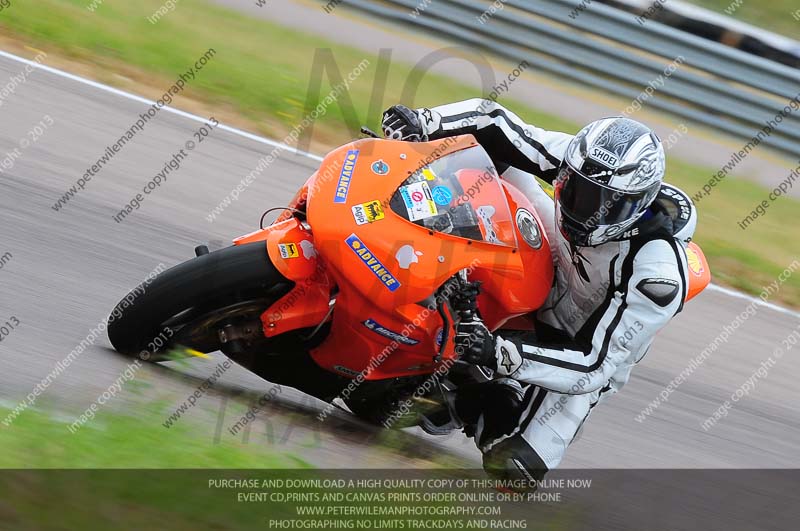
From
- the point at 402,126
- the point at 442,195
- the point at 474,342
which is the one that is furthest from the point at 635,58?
the point at 474,342

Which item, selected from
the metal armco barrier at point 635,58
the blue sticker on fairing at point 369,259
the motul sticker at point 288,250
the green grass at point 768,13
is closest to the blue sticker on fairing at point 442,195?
the blue sticker on fairing at point 369,259

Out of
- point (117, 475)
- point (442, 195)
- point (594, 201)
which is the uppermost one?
point (594, 201)

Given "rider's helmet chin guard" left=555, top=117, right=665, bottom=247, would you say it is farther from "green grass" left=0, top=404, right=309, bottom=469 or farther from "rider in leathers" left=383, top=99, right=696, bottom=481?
"green grass" left=0, top=404, right=309, bottom=469

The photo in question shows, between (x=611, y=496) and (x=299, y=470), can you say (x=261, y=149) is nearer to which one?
(x=611, y=496)

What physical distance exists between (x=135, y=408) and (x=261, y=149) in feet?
15.1

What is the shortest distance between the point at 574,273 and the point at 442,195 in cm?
81

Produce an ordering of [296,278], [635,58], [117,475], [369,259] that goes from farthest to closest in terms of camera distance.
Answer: [635,58] → [296,278] → [369,259] → [117,475]

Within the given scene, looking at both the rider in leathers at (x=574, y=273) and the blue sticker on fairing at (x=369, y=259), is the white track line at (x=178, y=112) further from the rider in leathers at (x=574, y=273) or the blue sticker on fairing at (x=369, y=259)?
the blue sticker on fairing at (x=369, y=259)

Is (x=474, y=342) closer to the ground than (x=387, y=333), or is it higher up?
higher up

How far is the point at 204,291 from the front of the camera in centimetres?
394

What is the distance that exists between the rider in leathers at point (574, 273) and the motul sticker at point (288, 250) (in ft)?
2.30

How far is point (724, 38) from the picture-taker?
1430cm

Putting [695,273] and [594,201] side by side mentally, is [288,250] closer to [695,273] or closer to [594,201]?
[594,201]

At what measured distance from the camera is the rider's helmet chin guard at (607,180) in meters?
3.96
